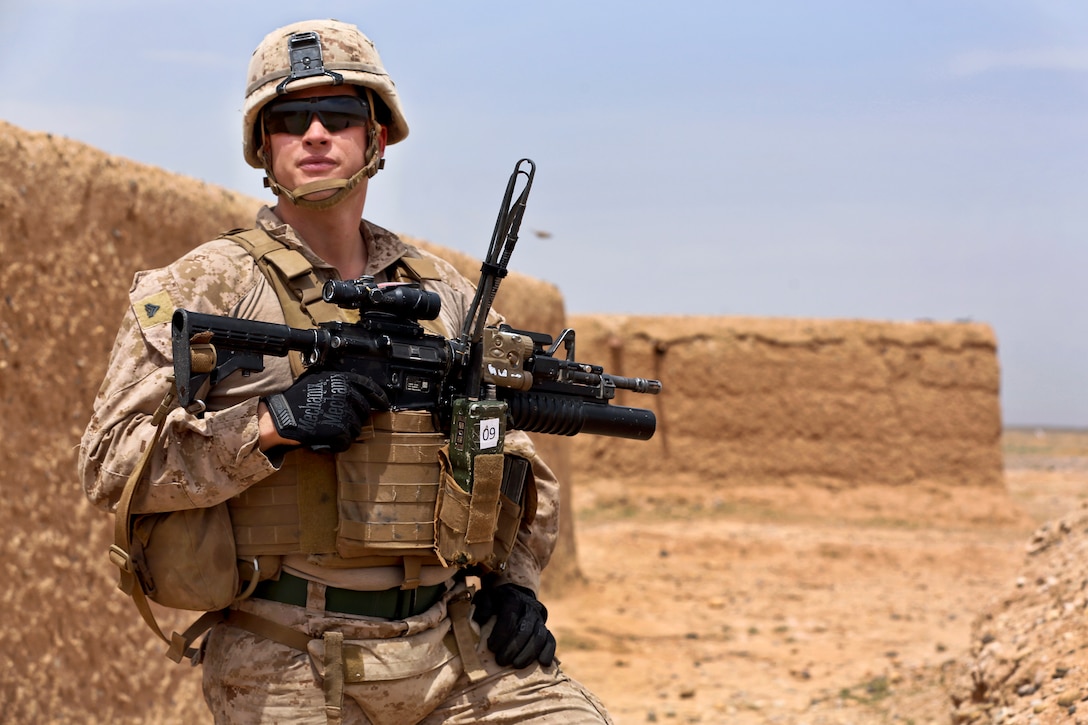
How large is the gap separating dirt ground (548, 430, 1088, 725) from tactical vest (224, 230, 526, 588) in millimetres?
2352

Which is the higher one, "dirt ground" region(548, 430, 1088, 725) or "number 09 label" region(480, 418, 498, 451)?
"number 09 label" region(480, 418, 498, 451)

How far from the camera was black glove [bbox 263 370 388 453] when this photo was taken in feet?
6.93

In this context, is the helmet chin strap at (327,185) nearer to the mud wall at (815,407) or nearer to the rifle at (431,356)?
the rifle at (431,356)

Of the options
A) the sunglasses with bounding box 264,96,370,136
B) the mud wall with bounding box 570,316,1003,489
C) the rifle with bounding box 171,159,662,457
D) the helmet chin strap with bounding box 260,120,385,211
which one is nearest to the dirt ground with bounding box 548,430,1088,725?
the mud wall with bounding box 570,316,1003,489

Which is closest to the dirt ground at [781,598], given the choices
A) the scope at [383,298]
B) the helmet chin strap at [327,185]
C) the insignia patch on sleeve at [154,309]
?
the scope at [383,298]

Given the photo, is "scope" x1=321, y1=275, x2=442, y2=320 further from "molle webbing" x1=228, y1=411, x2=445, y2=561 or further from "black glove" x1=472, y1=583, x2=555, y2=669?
"black glove" x1=472, y1=583, x2=555, y2=669

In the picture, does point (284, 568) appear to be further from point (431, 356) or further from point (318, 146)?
point (318, 146)

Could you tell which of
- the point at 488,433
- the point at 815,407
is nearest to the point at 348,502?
the point at 488,433

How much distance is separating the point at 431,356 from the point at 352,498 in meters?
0.33

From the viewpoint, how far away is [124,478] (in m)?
2.15

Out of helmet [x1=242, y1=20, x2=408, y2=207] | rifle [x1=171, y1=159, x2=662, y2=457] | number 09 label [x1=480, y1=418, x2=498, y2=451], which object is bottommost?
number 09 label [x1=480, y1=418, x2=498, y2=451]

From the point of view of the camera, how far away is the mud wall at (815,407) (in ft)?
49.1

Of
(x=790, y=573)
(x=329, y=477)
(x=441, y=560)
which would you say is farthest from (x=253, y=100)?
(x=790, y=573)

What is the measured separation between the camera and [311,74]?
98.8 inches
